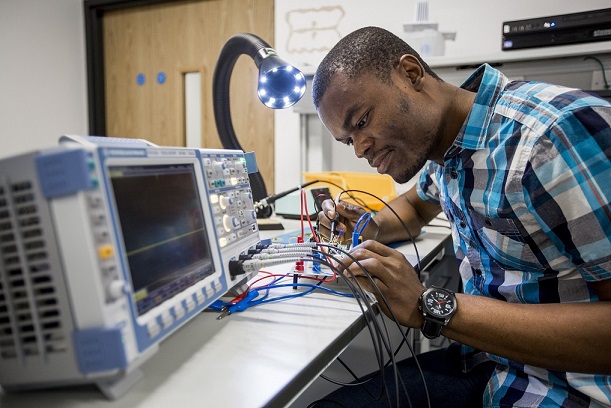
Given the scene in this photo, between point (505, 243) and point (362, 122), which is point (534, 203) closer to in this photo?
point (505, 243)

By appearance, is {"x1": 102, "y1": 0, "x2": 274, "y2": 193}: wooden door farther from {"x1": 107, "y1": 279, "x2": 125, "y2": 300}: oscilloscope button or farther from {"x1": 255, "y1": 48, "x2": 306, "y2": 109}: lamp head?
{"x1": 107, "y1": 279, "x2": 125, "y2": 300}: oscilloscope button

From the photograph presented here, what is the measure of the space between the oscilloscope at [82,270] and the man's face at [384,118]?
44cm

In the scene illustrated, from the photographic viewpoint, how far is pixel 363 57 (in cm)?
88

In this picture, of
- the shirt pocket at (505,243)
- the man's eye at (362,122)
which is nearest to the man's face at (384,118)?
the man's eye at (362,122)

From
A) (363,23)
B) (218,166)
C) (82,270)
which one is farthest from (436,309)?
(363,23)

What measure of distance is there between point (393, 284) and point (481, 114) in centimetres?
36

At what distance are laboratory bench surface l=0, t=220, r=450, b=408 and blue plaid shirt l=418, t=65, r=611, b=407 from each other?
301 mm

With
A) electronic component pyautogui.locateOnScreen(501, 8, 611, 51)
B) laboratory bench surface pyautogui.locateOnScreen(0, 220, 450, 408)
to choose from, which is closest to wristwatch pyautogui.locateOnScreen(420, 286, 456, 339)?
laboratory bench surface pyautogui.locateOnScreen(0, 220, 450, 408)

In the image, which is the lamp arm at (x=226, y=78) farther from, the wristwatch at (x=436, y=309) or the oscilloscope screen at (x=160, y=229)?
the wristwatch at (x=436, y=309)

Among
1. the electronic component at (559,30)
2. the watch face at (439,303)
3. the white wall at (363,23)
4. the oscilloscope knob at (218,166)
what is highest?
the white wall at (363,23)

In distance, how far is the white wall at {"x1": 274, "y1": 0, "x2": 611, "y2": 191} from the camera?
2125 millimetres

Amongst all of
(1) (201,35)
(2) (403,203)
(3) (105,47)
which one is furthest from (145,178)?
(3) (105,47)

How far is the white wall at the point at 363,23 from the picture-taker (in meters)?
2.12

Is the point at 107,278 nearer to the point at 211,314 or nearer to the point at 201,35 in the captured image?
the point at 211,314
